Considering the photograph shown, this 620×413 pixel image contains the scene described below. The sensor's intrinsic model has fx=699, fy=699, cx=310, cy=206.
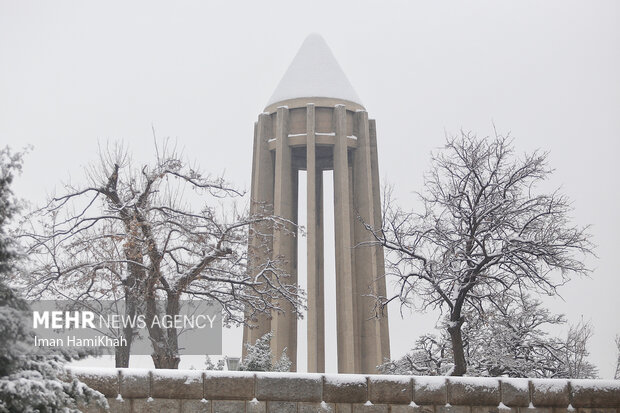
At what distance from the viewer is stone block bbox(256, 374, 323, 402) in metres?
7.68

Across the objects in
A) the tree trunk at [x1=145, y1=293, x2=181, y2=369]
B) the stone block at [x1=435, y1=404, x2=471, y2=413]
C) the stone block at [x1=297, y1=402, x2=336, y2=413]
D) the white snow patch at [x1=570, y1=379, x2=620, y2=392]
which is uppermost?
the tree trunk at [x1=145, y1=293, x2=181, y2=369]

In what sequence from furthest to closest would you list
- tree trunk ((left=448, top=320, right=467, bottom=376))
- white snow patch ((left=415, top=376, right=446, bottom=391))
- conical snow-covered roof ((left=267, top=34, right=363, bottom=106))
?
conical snow-covered roof ((left=267, top=34, right=363, bottom=106)) → tree trunk ((left=448, top=320, right=467, bottom=376)) → white snow patch ((left=415, top=376, right=446, bottom=391))

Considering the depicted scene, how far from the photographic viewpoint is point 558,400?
8.27 metres

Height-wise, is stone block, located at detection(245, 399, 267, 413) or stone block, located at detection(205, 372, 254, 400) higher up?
stone block, located at detection(205, 372, 254, 400)

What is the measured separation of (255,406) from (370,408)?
130cm

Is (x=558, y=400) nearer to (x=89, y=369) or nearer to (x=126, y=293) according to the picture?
(x=89, y=369)

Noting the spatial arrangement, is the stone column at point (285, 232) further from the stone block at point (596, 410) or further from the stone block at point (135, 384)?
the stone block at point (135, 384)

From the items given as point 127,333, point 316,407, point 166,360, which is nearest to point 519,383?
point 316,407

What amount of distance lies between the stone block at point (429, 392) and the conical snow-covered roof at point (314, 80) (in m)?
19.9

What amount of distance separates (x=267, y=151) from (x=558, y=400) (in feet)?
64.6

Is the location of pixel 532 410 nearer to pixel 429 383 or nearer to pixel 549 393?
pixel 549 393

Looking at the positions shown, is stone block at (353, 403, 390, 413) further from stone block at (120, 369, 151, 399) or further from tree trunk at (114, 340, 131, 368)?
tree trunk at (114, 340, 131, 368)

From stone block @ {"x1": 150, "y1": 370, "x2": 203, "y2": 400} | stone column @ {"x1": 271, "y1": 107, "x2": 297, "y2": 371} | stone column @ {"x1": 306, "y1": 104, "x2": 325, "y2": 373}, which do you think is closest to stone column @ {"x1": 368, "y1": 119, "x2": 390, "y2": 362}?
stone column @ {"x1": 306, "y1": 104, "x2": 325, "y2": 373}

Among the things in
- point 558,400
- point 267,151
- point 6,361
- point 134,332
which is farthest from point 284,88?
point 6,361
